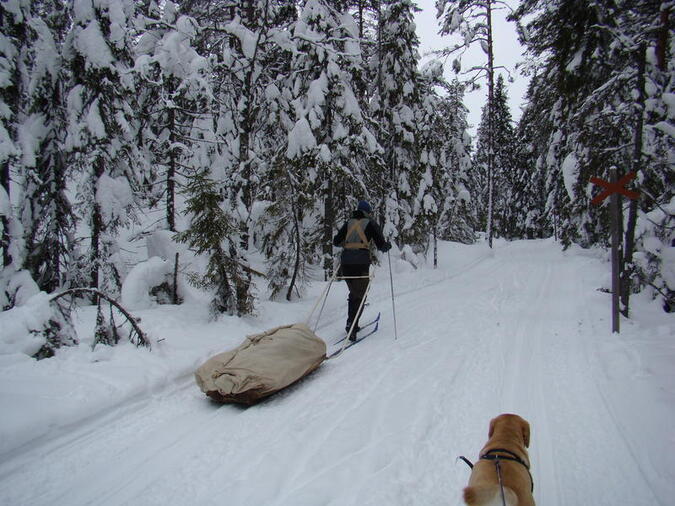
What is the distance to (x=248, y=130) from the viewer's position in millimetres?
11484

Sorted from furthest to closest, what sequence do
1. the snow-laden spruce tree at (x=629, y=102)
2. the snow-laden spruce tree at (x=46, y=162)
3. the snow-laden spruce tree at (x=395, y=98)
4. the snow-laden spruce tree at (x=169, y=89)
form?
the snow-laden spruce tree at (x=395, y=98)
the snow-laden spruce tree at (x=169, y=89)
the snow-laden spruce tree at (x=46, y=162)
the snow-laden spruce tree at (x=629, y=102)

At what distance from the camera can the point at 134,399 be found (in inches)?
189

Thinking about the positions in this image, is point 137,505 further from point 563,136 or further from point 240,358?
point 563,136

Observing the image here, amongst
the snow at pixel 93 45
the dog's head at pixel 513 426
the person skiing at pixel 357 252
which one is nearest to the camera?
the dog's head at pixel 513 426

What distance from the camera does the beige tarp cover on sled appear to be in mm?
4598

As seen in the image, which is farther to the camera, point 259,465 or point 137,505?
point 259,465

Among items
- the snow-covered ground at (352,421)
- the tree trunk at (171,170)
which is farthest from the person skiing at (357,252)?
the tree trunk at (171,170)

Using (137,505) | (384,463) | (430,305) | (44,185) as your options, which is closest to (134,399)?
(137,505)

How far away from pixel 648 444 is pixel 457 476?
1986mm

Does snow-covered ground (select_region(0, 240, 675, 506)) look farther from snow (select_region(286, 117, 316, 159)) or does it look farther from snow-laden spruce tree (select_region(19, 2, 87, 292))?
snow (select_region(286, 117, 316, 159))

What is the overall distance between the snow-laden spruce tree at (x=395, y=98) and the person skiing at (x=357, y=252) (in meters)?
8.04

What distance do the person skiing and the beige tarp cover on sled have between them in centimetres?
188

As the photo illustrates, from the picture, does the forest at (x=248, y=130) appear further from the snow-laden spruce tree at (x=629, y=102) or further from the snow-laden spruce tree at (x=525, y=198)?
the snow-laden spruce tree at (x=525, y=198)

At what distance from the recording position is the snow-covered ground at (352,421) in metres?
3.22
